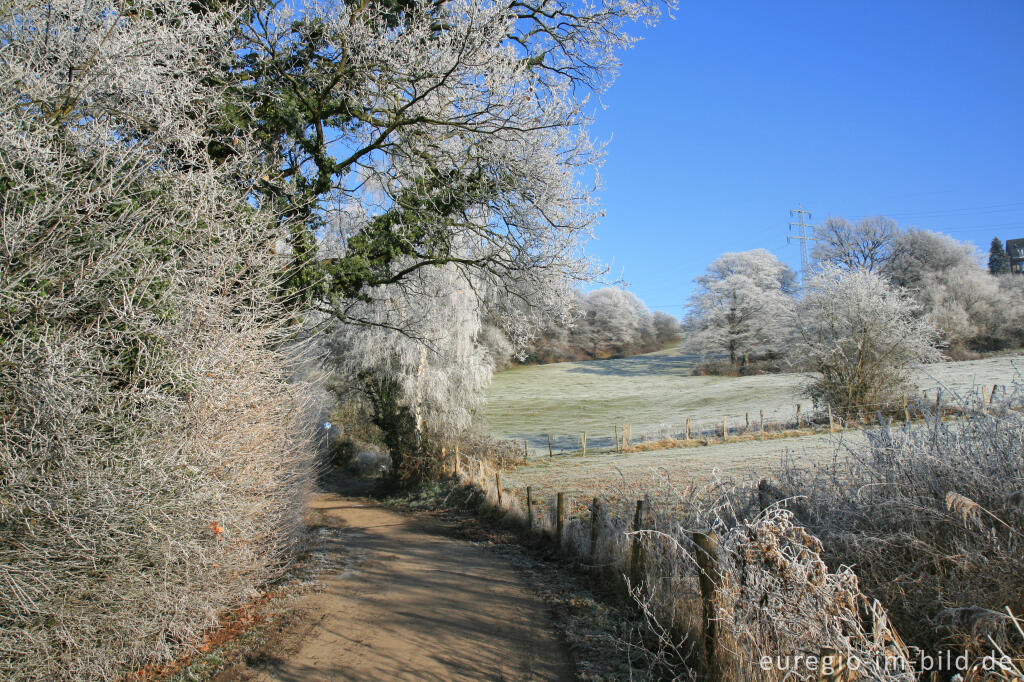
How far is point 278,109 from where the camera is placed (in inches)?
329

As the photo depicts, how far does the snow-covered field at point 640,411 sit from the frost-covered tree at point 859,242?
16787 millimetres

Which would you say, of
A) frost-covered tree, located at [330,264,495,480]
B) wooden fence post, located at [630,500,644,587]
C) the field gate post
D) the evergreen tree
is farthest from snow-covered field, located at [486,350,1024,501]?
the evergreen tree

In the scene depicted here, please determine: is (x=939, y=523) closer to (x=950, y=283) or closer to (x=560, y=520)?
(x=560, y=520)

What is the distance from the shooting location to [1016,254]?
64750 millimetres

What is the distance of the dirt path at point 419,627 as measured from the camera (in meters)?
5.23

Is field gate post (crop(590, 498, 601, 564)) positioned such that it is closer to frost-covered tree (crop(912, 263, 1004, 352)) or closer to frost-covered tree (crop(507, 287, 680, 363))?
frost-covered tree (crop(912, 263, 1004, 352))

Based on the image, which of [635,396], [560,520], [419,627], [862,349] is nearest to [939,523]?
[419,627]

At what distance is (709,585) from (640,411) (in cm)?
3636

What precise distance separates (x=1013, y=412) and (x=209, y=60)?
9.92 meters

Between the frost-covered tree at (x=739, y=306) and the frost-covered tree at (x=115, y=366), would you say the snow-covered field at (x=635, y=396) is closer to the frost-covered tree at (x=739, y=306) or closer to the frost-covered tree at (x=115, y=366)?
the frost-covered tree at (x=739, y=306)

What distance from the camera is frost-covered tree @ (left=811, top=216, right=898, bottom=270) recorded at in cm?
5484

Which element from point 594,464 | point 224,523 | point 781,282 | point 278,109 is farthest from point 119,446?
point 781,282

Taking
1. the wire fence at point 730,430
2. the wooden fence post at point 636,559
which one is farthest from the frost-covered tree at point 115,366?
the wire fence at point 730,430

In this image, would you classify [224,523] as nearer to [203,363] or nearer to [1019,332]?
[203,363]
